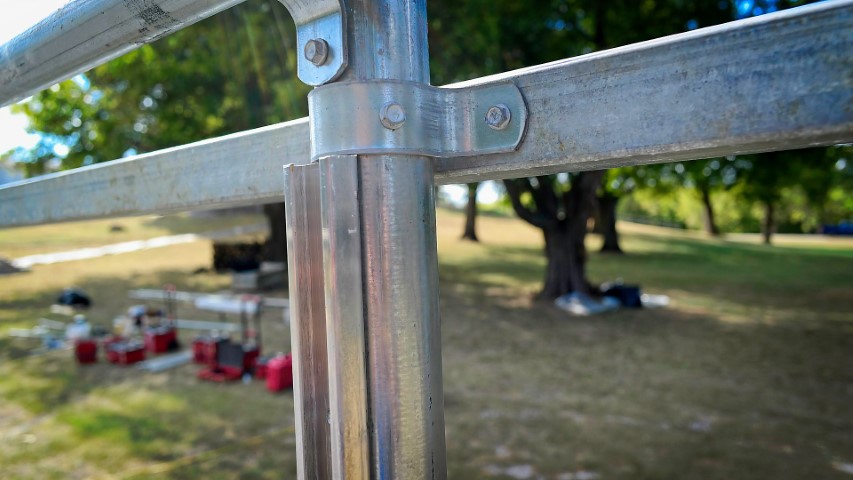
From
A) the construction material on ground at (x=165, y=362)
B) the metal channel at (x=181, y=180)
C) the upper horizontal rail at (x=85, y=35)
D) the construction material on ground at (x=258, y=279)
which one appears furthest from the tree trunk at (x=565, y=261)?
the upper horizontal rail at (x=85, y=35)

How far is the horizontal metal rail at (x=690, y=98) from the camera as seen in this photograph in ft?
2.06

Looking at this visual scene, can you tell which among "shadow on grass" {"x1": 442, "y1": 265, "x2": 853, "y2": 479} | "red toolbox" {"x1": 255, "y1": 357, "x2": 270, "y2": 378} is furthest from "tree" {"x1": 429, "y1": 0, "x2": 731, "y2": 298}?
"red toolbox" {"x1": 255, "y1": 357, "x2": 270, "y2": 378}

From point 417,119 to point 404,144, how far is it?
4cm

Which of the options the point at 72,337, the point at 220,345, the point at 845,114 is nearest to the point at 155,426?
the point at 220,345

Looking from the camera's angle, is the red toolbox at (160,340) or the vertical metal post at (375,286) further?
the red toolbox at (160,340)

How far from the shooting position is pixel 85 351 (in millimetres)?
8656

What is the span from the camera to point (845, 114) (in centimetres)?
62

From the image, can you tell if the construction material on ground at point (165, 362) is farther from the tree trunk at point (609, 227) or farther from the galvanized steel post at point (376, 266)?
the tree trunk at point (609, 227)

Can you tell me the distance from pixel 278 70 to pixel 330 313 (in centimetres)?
1257

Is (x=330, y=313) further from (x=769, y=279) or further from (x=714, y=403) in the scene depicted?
(x=769, y=279)

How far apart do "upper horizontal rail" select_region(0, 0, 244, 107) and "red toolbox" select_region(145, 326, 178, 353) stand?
28.8 feet

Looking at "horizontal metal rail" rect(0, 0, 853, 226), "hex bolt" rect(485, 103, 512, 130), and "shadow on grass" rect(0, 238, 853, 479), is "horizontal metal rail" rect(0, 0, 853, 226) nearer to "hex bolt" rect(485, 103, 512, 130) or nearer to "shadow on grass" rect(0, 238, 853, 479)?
"hex bolt" rect(485, 103, 512, 130)

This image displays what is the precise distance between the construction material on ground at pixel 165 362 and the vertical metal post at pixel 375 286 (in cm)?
845

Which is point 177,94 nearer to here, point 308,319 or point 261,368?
point 261,368
